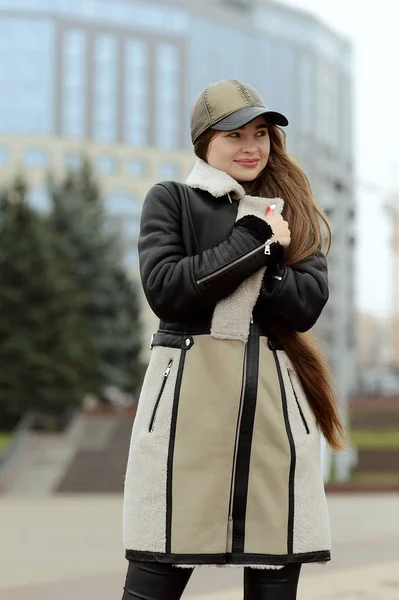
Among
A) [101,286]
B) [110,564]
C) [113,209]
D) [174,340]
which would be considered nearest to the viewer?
[174,340]

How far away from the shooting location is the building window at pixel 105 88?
87.9 meters

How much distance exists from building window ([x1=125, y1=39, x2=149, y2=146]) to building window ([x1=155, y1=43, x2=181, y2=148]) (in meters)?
0.97

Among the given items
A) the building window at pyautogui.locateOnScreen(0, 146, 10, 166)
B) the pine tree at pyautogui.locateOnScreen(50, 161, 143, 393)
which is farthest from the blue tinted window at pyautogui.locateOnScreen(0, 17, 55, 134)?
the pine tree at pyautogui.locateOnScreen(50, 161, 143, 393)

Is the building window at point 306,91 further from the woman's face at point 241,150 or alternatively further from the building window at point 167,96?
the woman's face at point 241,150

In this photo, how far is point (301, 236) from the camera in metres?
2.94

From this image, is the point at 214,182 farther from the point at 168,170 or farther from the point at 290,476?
the point at 168,170

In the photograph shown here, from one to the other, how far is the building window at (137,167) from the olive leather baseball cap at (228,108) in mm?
81183

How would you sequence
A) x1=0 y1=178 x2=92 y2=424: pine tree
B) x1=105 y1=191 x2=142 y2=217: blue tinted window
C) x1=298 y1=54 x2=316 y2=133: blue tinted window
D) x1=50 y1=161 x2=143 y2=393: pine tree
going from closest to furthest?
x1=0 y1=178 x2=92 y2=424: pine tree < x1=50 y1=161 x2=143 y2=393: pine tree < x1=105 y1=191 x2=142 y2=217: blue tinted window < x1=298 y1=54 x2=316 y2=133: blue tinted window

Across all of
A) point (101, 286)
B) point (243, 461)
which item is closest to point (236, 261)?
point (243, 461)

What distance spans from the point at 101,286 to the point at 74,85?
166ft

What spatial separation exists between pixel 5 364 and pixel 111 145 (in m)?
53.5

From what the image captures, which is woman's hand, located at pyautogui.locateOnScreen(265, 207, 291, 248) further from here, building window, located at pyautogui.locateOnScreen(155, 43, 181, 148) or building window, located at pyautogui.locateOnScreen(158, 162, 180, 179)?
building window, located at pyautogui.locateOnScreen(155, 43, 181, 148)

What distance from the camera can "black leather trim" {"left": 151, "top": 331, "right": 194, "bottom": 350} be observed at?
9.23 ft

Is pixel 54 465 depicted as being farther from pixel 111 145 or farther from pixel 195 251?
pixel 111 145
